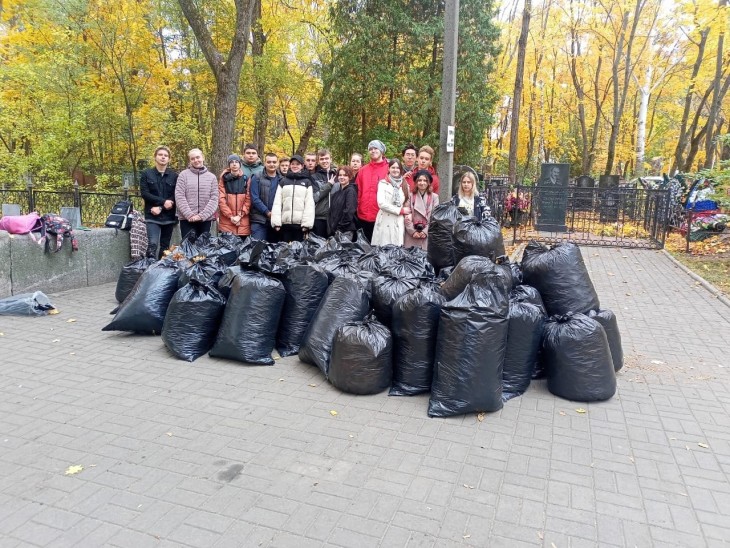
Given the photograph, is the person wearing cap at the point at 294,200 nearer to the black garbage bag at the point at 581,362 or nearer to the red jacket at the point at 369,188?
the red jacket at the point at 369,188

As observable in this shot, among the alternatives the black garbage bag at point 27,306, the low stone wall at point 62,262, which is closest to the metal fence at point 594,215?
the low stone wall at point 62,262

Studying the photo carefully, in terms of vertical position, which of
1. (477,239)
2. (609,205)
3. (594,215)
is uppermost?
(477,239)

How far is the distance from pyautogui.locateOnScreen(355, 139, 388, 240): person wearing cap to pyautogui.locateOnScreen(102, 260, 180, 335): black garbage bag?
276 centimetres

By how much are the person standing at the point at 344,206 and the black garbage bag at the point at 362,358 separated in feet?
10.2

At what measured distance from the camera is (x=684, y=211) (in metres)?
13.6

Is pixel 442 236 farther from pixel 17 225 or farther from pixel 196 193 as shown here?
pixel 17 225

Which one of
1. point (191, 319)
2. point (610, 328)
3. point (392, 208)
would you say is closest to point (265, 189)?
point (392, 208)

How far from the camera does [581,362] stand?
384cm

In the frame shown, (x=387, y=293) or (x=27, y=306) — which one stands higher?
(x=387, y=293)

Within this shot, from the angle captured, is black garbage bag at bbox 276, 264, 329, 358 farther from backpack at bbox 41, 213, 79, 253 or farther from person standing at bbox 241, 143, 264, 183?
backpack at bbox 41, 213, 79, 253

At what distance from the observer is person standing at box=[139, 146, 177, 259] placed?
6.92m

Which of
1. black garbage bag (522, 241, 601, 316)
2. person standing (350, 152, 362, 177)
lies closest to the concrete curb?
black garbage bag (522, 241, 601, 316)

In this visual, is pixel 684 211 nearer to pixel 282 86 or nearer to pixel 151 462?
pixel 282 86

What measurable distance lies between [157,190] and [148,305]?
2530mm
